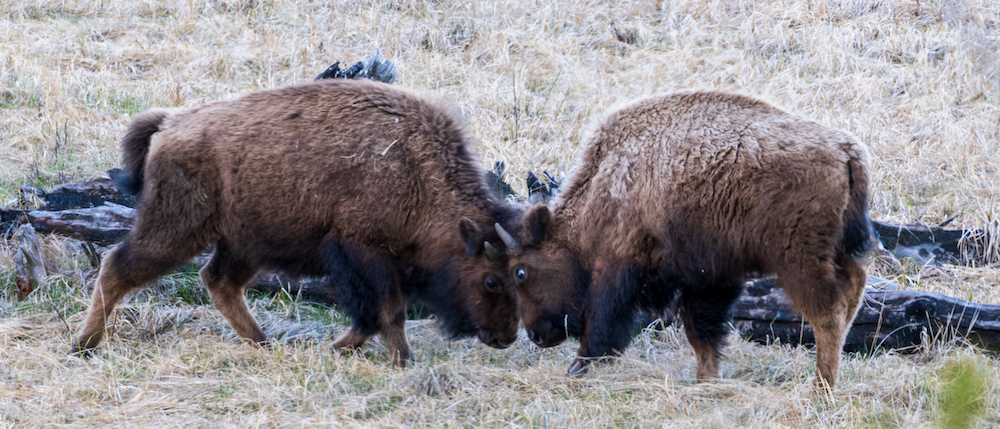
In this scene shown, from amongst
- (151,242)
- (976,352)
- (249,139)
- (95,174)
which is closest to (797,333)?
(976,352)

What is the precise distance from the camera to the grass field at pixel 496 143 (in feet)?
14.1

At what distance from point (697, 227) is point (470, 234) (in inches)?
57.4

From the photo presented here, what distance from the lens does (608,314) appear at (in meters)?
5.04

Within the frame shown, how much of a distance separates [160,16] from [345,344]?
323 inches

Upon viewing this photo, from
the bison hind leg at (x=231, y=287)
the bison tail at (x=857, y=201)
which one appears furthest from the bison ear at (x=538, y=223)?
the bison hind leg at (x=231, y=287)

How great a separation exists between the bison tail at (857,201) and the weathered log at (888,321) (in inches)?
38.3

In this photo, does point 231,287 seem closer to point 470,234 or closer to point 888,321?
point 470,234

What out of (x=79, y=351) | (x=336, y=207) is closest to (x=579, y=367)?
(x=336, y=207)

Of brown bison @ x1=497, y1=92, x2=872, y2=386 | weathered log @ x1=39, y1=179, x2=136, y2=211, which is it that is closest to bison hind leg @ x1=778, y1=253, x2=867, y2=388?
brown bison @ x1=497, y1=92, x2=872, y2=386

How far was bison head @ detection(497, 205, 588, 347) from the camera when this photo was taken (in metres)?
5.40

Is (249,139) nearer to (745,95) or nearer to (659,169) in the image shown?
(659,169)

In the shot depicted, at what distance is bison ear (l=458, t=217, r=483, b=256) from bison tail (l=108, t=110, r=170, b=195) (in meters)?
2.07

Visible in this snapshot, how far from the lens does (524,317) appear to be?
18.0ft

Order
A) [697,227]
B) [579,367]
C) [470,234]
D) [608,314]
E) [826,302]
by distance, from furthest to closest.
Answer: [470,234] < [579,367] < [608,314] < [697,227] < [826,302]
